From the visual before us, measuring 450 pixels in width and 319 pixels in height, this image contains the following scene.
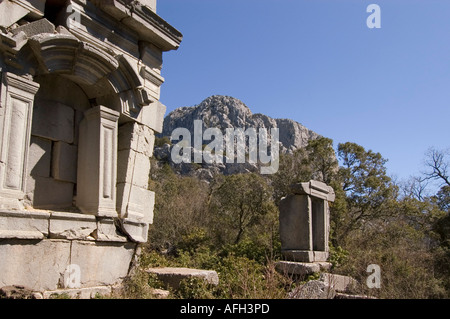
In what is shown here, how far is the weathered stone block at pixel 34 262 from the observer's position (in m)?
4.14

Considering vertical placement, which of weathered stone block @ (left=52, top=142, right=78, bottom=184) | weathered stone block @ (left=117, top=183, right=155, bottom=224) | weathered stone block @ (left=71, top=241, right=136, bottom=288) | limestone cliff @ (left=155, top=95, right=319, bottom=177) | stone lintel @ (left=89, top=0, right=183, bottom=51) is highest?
limestone cliff @ (left=155, top=95, right=319, bottom=177)

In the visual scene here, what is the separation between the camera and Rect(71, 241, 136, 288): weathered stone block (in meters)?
4.92

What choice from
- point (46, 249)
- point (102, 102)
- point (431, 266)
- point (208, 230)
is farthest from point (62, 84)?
point (208, 230)

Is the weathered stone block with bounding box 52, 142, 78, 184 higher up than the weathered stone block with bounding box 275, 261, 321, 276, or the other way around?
the weathered stone block with bounding box 52, 142, 78, 184

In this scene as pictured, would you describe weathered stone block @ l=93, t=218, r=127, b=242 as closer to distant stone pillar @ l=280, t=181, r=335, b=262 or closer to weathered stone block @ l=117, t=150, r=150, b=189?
weathered stone block @ l=117, t=150, r=150, b=189

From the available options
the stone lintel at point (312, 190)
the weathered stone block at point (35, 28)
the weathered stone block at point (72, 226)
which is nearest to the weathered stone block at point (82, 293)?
the weathered stone block at point (72, 226)

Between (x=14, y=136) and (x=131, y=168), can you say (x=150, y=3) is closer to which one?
(x=131, y=168)

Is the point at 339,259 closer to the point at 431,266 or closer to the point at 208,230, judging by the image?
the point at 431,266

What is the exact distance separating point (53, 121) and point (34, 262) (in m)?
1.78

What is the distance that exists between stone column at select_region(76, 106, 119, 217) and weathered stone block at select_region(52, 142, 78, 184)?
93 mm

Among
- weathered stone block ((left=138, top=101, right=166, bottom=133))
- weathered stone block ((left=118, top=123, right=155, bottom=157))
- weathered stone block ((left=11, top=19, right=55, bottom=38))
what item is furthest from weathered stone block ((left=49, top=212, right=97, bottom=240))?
weathered stone block ((left=11, top=19, right=55, bottom=38))

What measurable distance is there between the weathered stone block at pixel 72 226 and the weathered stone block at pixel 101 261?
4.2 inches

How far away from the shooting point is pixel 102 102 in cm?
575

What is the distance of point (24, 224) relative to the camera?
4328 mm
